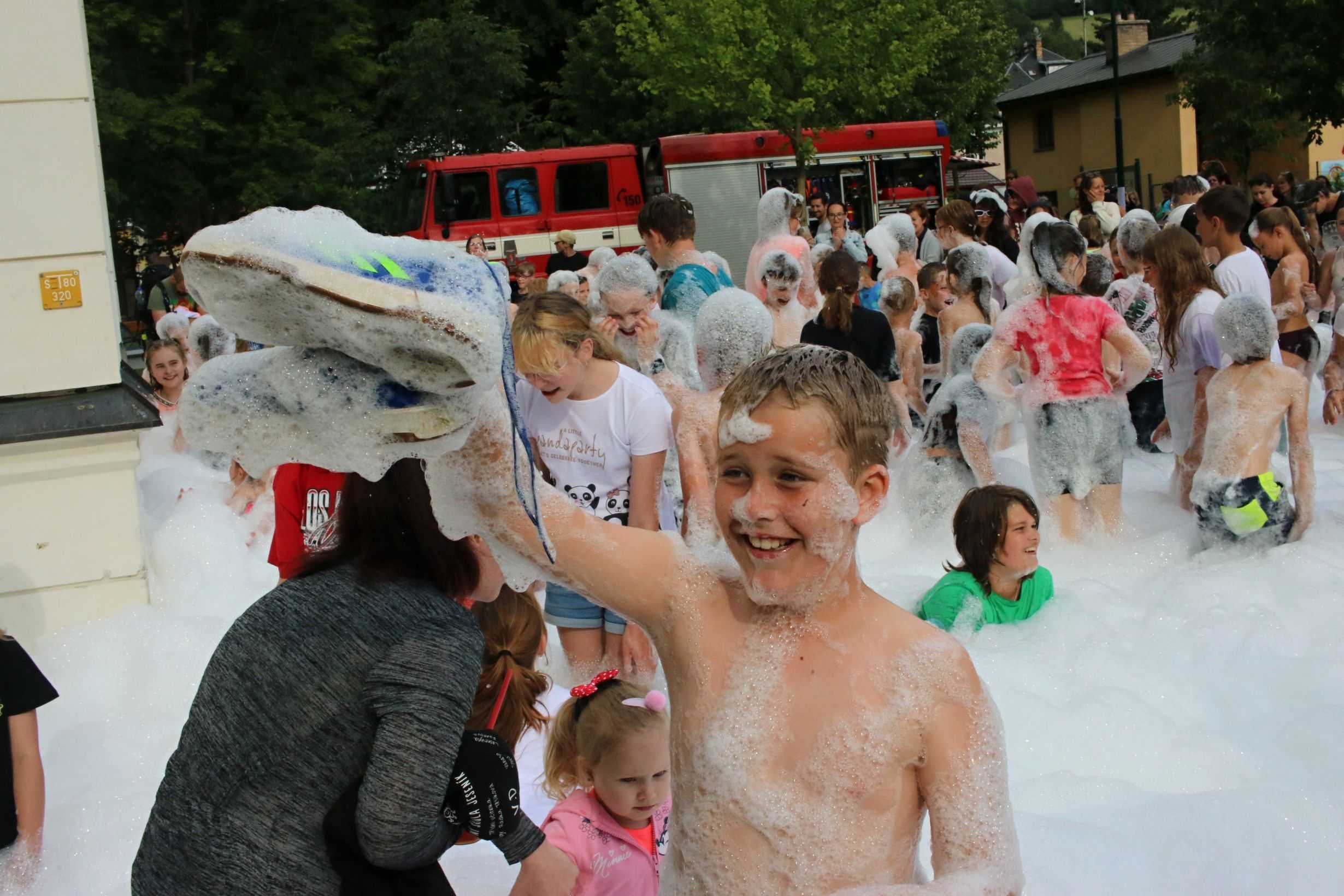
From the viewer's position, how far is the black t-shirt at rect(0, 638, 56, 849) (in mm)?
3068

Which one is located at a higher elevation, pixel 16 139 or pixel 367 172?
pixel 367 172

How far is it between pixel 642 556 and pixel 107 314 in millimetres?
3845

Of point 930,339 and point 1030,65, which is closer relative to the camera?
point 930,339

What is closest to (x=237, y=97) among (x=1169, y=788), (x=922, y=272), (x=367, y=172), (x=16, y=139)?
(x=367, y=172)

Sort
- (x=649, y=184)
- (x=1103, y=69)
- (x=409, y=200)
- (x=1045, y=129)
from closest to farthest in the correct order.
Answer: (x=409, y=200) → (x=649, y=184) → (x=1103, y=69) → (x=1045, y=129)

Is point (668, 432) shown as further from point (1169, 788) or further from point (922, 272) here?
point (922, 272)

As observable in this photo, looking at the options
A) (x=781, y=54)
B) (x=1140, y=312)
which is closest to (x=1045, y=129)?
(x=781, y=54)

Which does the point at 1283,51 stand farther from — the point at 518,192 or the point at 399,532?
the point at 399,532

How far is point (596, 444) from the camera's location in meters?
4.11

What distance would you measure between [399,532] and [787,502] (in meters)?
0.70

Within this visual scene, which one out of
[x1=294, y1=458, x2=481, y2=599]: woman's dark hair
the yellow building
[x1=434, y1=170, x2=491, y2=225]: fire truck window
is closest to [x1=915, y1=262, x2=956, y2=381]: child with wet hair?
[x1=294, y1=458, x2=481, y2=599]: woman's dark hair

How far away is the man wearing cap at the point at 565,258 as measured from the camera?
14898 mm

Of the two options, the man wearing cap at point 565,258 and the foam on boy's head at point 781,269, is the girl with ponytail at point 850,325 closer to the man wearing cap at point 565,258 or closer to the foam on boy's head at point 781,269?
the foam on boy's head at point 781,269

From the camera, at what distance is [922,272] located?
8711 millimetres
